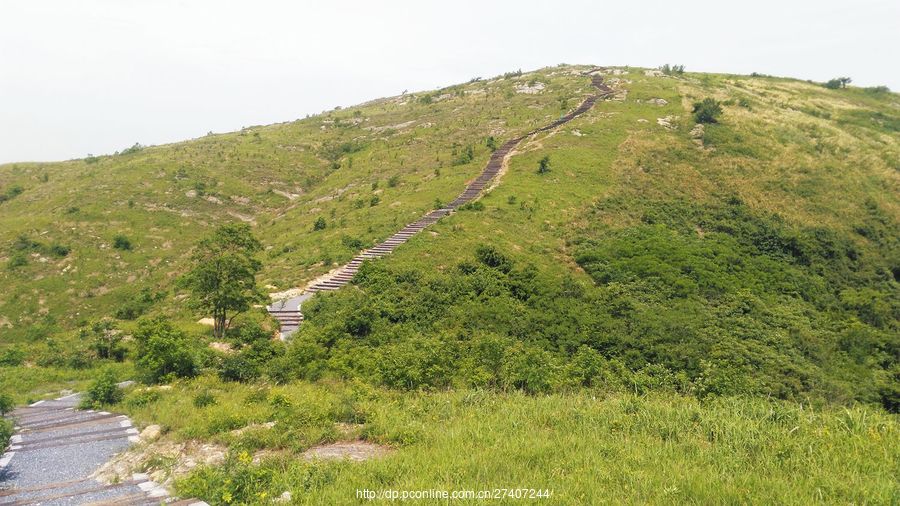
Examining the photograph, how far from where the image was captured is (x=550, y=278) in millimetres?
24375

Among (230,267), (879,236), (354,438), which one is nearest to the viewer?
(354,438)

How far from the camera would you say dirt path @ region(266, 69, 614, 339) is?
2173cm

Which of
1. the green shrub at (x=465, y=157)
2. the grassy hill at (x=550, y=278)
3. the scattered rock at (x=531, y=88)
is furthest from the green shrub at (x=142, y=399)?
the scattered rock at (x=531, y=88)

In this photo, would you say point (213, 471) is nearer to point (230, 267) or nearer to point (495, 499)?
point (495, 499)

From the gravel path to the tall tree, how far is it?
6666 mm

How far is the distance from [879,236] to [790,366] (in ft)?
80.5

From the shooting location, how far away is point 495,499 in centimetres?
625

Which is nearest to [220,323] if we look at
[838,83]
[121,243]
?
[121,243]

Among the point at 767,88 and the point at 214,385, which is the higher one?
the point at 767,88

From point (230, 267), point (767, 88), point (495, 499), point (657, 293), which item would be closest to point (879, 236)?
point (657, 293)

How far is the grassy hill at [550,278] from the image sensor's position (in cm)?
869

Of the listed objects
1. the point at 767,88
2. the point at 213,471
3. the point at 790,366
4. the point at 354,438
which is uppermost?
the point at 767,88

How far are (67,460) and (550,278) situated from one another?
20.4 m

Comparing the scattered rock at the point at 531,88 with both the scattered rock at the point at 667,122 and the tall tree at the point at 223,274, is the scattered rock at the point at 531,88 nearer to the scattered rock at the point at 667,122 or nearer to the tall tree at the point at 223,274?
the scattered rock at the point at 667,122
